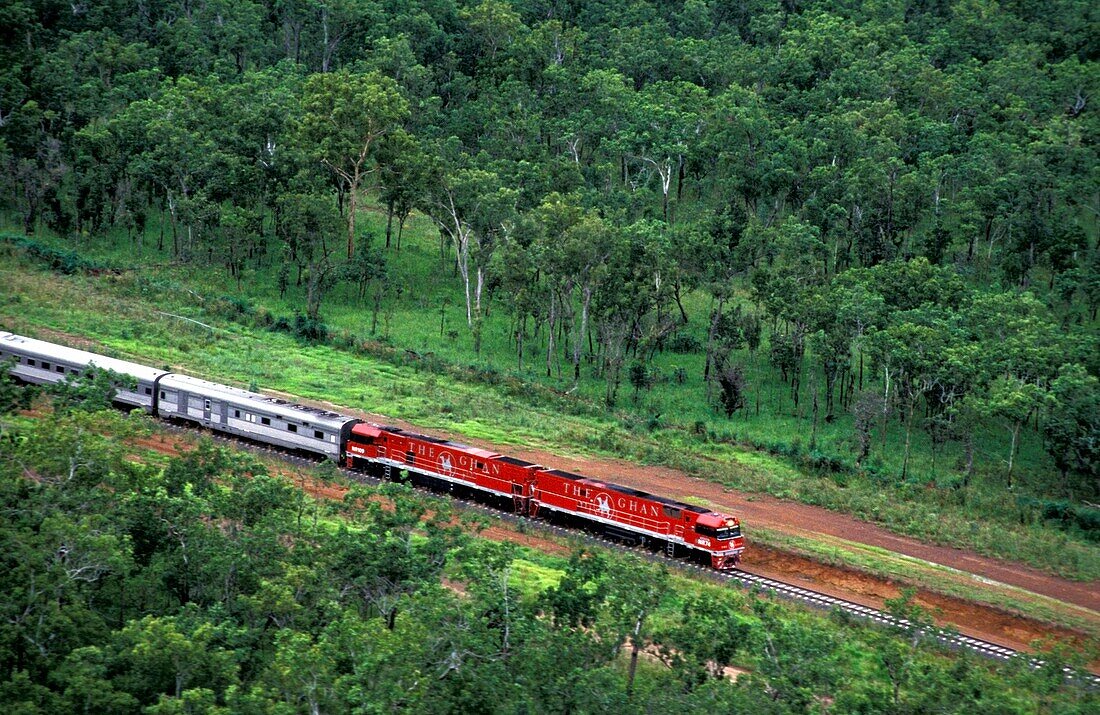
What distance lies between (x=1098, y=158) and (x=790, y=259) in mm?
26578

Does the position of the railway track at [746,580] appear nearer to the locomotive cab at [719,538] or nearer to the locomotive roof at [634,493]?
the locomotive cab at [719,538]

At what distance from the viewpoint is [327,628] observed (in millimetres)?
33875

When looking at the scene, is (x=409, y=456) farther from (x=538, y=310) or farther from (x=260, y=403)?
(x=538, y=310)

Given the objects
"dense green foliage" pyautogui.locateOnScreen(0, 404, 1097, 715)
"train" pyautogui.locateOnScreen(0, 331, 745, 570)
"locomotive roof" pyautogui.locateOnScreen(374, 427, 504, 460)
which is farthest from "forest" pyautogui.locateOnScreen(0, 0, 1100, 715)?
"locomotive roof" pyautogui.locateOnScreen(374, 427, 504, 460)

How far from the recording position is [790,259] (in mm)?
77750

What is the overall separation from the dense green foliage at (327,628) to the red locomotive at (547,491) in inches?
290

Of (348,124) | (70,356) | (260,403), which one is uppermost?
(348,124)

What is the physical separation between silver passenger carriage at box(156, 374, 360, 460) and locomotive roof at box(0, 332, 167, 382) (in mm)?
1184

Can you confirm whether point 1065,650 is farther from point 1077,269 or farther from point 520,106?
point 520,106

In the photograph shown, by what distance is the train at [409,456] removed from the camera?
50.9 metres

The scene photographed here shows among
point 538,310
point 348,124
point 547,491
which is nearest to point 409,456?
point 547,491

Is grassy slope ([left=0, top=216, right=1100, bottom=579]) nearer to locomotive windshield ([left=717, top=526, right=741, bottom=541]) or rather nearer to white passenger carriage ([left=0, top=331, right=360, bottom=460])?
white passenger carriage ([left=0, top=331, right=360, bottom=460])

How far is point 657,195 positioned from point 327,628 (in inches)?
2590

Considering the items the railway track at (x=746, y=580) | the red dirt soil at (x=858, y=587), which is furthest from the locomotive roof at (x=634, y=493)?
the red dirt soil at (x=858, y=587)
